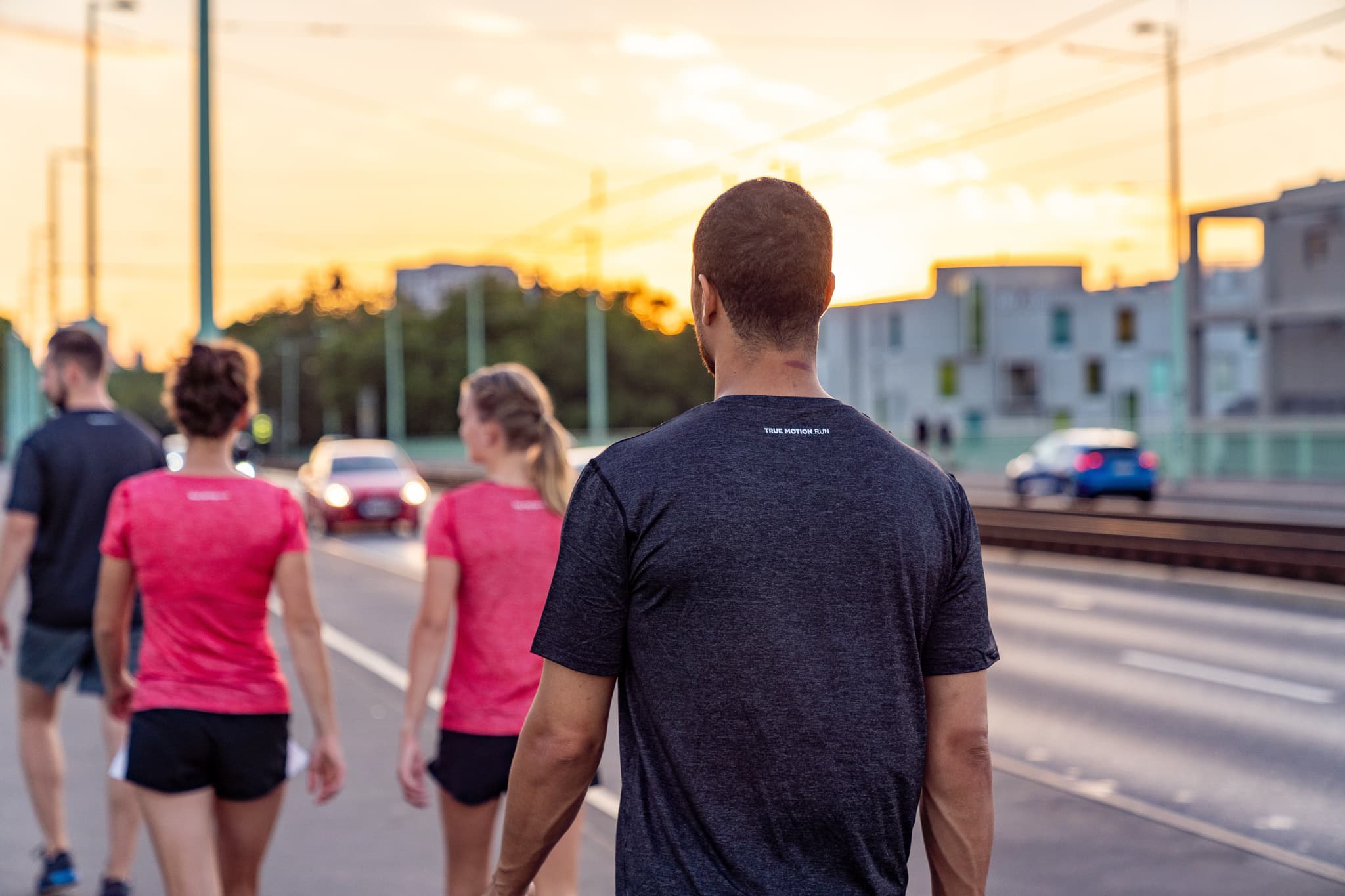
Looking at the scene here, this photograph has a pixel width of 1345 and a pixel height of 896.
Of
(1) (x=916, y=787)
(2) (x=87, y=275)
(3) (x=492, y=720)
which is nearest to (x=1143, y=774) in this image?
(3) (x=492, y=720)

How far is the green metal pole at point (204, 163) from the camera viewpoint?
13.2 meters

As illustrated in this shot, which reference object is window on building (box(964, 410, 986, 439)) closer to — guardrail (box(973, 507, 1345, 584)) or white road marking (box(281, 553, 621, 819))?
guardrail (box(973, 507, 1345, 584))

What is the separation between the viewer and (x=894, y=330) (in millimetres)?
70562

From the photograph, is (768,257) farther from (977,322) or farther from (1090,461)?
(977,322)

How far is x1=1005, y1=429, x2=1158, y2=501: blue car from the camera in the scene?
32406mm

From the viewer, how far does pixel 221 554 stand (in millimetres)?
3785

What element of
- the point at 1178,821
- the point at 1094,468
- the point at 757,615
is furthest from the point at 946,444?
the point at 757,615

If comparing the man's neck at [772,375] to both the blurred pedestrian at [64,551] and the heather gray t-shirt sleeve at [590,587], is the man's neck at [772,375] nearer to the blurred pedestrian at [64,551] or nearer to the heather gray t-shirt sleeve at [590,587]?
the heather gray t-shirt sleeve at [590,587]

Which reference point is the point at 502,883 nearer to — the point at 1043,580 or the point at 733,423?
the point at 733,423

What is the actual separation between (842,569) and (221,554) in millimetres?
2159

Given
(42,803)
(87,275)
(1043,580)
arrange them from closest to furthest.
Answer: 1. (42,803)
2. (1043,580)
3. (87,275)

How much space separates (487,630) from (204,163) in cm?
1105

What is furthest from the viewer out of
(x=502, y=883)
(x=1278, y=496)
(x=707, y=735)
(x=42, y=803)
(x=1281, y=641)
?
(x=1278, y=496)

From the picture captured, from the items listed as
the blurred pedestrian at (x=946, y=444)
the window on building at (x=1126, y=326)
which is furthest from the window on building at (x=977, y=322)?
the blurred pedestrian at (x=946, y=444)
